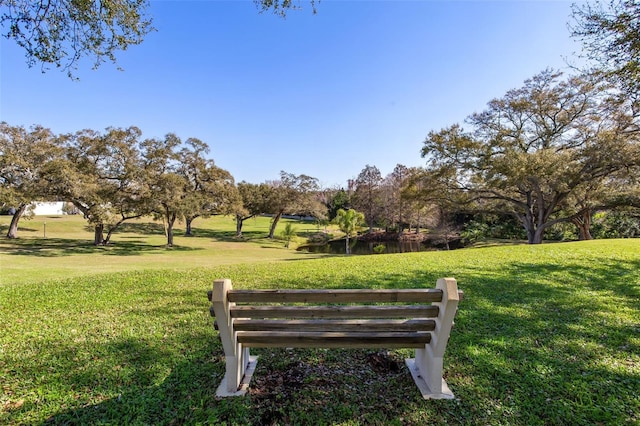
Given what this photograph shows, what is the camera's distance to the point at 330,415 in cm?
251

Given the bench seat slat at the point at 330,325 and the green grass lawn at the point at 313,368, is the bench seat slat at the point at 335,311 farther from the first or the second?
the green grass lawn at the point at 313,368

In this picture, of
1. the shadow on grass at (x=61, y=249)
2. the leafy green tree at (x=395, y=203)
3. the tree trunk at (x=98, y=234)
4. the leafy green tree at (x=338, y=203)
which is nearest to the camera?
the shadow on grass at (x=61, y=249)

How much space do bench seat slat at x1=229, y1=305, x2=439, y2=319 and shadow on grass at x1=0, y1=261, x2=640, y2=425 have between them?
749 millimetres

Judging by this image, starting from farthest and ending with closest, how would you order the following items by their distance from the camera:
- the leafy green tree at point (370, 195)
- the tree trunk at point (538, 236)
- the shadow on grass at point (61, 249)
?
the leafy green tree at point (370, 195) < the tree trunk at point (538, 236) < the shadow on grass at point (61, 249)

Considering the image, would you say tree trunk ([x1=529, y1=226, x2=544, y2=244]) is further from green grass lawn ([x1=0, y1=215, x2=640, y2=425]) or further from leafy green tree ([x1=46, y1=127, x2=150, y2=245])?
leafy green tree ([x1=46, y1=127, x2=150, y2=245])

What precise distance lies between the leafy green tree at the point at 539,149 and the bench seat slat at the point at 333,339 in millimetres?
17453

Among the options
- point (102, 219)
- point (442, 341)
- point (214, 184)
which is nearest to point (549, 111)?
point (442, 341)

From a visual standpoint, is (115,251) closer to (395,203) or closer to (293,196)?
(293,196)

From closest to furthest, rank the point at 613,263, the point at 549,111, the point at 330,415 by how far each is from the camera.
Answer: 1. the point at 330,415
2. the point at 613,263
3. the point at 549,111

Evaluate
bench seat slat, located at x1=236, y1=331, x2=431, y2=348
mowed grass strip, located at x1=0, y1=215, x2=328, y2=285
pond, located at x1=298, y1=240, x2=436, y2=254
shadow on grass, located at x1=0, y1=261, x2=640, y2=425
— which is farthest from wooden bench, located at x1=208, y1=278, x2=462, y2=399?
pond, located at x1=298, y1=240, x2=436, y2=254

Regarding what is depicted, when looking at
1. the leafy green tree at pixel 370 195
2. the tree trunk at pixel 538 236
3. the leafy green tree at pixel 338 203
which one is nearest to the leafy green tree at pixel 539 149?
the tree trunk at pixel 538 236

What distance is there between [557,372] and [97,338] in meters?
5.22

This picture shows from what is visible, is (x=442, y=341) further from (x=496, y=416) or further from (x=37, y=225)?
(x=37, y=225)

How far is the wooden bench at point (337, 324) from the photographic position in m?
2.54
